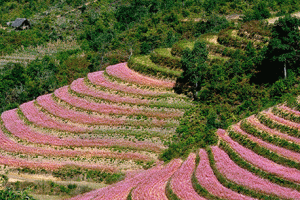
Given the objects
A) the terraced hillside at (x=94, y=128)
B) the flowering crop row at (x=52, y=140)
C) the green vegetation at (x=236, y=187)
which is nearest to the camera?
the green vegetation at (x=236, y=187)

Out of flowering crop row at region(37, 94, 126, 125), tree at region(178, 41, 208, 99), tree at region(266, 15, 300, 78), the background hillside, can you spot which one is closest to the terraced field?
the background hillside

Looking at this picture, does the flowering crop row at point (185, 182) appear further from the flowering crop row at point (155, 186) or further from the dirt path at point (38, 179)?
the dirt path at point (38, 179)

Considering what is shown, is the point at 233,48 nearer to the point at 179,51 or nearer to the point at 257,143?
the point at 179,51

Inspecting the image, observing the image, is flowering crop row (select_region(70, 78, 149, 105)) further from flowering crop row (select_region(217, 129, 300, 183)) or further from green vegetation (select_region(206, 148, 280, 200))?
green vegetation (select_region(206, 148, 280, 200))

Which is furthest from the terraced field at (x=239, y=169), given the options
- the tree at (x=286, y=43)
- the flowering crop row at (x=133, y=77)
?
the flowering crop row at (x=133, y=77)

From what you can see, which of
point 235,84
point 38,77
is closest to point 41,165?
point 235,84

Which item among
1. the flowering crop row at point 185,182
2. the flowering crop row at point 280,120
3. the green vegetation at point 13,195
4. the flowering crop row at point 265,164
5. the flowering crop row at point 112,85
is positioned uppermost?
the flowering crop row at point 280,120

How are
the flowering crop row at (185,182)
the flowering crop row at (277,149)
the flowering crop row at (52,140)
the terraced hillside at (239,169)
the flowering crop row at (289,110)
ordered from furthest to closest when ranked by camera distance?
the flowering crop row at (52,140), the flowering crop row at (289,110), the flowering crop row at (277,149), the flowering crop row at (185,182), the terraced hillside at (239,169)
